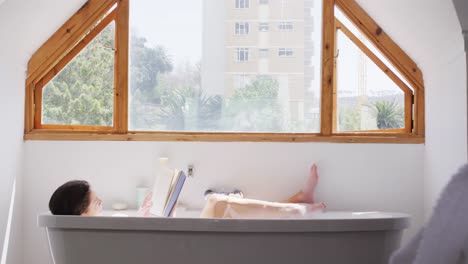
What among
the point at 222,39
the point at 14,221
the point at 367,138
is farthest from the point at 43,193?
the point at 367,138

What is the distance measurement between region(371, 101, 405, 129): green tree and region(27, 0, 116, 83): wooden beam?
1892 millimetres

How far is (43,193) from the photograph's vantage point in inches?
138

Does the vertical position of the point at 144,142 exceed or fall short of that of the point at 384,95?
it falls short

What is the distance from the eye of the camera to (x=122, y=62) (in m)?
3.65

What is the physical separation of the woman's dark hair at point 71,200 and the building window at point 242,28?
5.14ft

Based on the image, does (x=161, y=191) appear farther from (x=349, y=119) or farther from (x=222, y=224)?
(x=349, y=119)

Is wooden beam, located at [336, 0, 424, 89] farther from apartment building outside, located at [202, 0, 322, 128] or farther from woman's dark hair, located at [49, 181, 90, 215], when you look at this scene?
woman's dark hair, located at [49, 181, 90, 215]

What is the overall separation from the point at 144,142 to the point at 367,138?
142 cm

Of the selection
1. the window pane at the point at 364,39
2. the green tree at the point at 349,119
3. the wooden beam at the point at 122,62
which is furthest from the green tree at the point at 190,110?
the window pane at the point at 364,39

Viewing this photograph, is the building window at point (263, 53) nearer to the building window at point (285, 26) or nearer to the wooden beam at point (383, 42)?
the building window at point (285, 26)

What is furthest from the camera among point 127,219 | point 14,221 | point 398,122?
point 398,122

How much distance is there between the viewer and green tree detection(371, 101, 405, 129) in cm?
364

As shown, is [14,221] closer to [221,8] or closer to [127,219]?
[127,219]

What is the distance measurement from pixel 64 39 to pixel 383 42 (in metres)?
2.04
